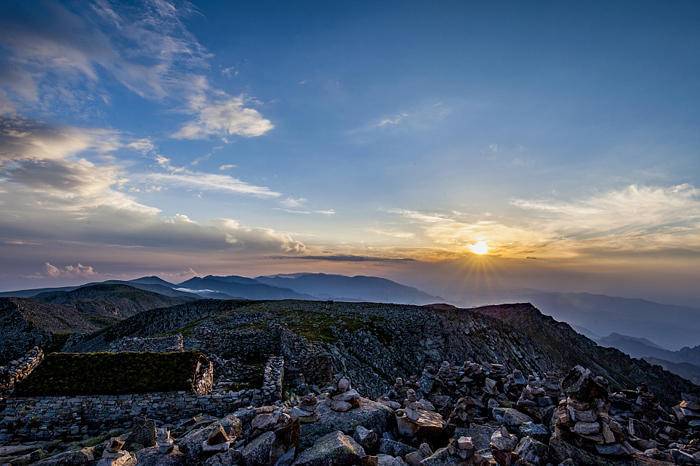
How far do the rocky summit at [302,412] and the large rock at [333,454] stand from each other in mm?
39

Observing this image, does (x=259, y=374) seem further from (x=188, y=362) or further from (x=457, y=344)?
(x=457, y=344)

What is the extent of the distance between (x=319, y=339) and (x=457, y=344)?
27.9m

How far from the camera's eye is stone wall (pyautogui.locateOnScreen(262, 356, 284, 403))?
22.1 m

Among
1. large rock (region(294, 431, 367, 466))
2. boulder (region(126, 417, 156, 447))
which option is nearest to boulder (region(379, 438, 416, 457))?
large rock (region(294, 431, 367, 466))

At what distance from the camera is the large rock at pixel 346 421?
12.6 m

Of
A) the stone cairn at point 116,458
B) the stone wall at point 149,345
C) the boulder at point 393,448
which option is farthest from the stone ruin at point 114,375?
the boulder at point 393,448

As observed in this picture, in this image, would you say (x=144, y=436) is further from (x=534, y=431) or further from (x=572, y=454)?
(x=572, y=454)

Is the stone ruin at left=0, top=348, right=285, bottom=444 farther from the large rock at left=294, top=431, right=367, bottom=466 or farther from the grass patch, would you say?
the grass patch

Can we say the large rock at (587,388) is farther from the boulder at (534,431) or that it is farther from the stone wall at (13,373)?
the stone wall at (13,373)

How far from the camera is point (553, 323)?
12119 cm

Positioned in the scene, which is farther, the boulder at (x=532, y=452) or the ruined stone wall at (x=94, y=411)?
the ruined stone wall at (x=94, y=411)

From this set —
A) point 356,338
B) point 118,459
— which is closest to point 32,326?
point 356,338

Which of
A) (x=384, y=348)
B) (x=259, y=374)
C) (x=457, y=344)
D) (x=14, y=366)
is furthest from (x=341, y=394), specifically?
(x=457, y=344)

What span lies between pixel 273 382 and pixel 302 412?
1153 centimetres
